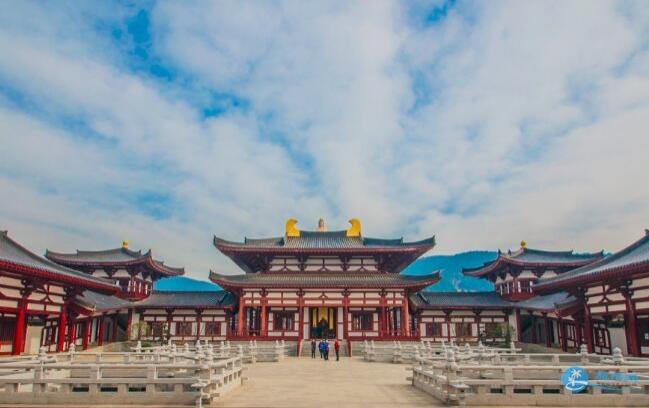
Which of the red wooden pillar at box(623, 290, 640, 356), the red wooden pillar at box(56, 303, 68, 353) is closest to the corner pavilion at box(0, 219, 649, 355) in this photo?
the red wooden pillar at box(56, 303, 68, 353)

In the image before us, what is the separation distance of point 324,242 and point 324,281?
6.10 m

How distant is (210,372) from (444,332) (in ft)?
111

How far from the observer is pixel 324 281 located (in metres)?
42.3

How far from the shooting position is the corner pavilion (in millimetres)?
34094

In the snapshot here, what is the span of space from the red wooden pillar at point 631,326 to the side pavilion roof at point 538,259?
62.2 ft

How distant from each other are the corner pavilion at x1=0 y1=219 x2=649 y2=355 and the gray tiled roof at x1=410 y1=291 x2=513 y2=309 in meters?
0.10

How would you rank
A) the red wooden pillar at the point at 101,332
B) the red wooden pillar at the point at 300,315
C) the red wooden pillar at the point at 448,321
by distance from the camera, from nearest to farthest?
the red wooden pillar at the point at 300,315, the red wooden pillar at the point at 101,332, the red wooden pillar at the point at 448,321

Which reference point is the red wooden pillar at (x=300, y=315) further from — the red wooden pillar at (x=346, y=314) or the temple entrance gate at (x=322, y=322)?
the red wooden pillar at (x=346, y=314)

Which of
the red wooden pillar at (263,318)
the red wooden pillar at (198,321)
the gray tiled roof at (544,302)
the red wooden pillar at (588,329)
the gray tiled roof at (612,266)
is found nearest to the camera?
the gray tiled roof at (612,266)

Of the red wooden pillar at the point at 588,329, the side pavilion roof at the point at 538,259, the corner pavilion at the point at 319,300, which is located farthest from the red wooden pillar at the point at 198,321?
the red wooden pillar at the point at 588,329

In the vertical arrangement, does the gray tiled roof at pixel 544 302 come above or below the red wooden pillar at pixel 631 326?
above

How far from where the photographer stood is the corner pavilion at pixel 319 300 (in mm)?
34094

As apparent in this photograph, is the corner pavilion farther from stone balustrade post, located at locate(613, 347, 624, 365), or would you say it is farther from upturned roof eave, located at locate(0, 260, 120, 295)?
stone balustrade post, located at locate(613, 347, 624, 365)

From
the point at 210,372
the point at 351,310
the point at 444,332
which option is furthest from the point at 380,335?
the point at 210,372
